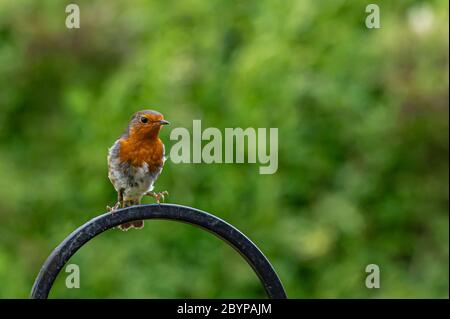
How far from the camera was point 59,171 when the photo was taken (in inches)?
208

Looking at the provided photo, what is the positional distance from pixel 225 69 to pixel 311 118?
2.03 ft

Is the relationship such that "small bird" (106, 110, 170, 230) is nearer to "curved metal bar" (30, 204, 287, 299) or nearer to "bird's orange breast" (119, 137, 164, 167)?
"bird's orange breast" (119, 137, 164, 167)

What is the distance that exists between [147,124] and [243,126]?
6.72 ft

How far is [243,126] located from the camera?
5.12 m

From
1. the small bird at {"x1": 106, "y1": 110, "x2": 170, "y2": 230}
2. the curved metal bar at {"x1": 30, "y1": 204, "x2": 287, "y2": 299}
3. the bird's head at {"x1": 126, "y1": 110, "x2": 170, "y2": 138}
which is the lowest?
the curved metal bar at {"x1": 30, "y1": 204, "x2": 287, "y2": 299}

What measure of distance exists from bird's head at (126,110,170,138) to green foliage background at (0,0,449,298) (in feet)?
6.04

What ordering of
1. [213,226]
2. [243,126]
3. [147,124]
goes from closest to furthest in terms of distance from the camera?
[213,226] → [147,124] → [243,126]

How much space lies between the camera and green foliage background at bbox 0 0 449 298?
5.07 metres

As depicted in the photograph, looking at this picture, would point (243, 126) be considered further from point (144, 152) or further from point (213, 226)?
point (213, 226)

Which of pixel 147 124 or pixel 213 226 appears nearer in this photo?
pixel 213 226

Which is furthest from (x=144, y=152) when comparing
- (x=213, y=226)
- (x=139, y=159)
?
(x=213, y=226)

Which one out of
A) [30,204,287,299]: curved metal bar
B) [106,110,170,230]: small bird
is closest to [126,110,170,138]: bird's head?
[106,110,170,230]: small bird
